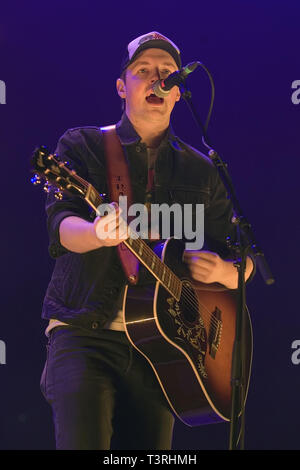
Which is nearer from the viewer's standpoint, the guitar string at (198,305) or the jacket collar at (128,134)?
the guitar string at (198,305)

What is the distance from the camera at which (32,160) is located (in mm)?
1985

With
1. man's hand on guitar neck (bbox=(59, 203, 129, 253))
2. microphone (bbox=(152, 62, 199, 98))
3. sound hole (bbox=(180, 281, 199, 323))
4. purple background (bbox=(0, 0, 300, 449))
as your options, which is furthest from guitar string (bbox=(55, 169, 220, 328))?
purple background (bbox=(0, 0, 300, 449))

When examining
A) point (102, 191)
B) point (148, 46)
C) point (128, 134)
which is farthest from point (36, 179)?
point (148, 46)

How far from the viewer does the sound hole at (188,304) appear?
2473 mm

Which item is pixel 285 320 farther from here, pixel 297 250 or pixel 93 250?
pixel 93 250

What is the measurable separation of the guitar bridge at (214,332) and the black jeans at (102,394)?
0.34 meters

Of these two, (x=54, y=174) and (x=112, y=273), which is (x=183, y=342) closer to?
(x=112, y=273)

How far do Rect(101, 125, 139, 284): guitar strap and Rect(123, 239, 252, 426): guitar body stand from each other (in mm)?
91

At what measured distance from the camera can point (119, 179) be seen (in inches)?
97.6

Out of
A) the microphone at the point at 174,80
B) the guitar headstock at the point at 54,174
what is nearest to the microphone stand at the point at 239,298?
the microphone at the point at 174,80

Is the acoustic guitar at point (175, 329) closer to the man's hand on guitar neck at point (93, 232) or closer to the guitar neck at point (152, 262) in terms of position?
the guitar neck at point (152, 262)

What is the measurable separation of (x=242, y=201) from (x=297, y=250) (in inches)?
19.9

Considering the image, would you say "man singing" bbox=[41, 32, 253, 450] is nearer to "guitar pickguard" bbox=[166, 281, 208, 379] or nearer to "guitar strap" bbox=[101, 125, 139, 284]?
"guitar strap" bbox=[101, 125, 139, 284]

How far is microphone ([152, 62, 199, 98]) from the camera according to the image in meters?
2.15
